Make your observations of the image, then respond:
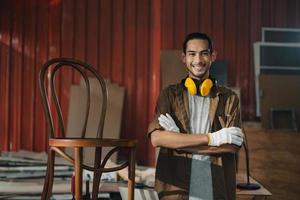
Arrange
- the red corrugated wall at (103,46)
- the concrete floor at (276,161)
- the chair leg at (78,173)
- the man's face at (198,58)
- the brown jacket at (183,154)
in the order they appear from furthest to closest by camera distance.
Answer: the red corrugated wall at (103,46) → the concrete floor at (276,161) → the man's face at (198,58) → the brown jacket at (183,154) → the chair leg at (78,173)

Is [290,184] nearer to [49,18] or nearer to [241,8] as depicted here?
[241,8]

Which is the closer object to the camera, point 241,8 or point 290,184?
point 290,184

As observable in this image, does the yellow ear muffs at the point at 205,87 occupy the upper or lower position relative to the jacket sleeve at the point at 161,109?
upper

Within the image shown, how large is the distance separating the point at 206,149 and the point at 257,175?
2.20m

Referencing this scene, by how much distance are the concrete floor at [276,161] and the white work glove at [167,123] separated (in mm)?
2198

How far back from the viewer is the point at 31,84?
16.4ft

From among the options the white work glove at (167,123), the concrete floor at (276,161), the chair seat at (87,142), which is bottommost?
the concrete floor at (276,161)

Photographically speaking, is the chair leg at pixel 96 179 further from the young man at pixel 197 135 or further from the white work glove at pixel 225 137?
the white work glove at pixel 225 137

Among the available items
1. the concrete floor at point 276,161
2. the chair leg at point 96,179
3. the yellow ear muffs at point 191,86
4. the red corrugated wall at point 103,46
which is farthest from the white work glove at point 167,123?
the red corrugated wall at point 103,46

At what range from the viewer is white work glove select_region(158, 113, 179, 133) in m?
2.13

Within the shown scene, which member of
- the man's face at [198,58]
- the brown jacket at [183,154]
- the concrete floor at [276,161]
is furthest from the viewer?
the concrete floor at [276,161]

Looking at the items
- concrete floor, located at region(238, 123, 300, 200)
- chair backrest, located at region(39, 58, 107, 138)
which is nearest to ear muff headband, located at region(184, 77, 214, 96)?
chair backrest, located at region(39, 58, 107, 138)

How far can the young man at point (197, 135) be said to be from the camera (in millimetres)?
2082

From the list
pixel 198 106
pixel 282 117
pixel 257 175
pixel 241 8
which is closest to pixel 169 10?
pixel 241 8
